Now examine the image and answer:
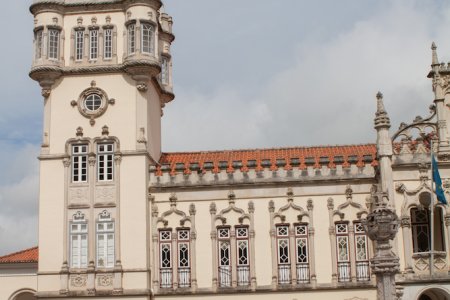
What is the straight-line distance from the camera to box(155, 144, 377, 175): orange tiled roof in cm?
3984

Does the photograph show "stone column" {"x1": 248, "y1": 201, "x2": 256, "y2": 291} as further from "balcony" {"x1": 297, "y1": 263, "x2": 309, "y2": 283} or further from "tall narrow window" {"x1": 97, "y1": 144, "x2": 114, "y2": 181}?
"tall narrow window" {"x1": 97, "y1": 144, "x2": 114, "y2": 181}

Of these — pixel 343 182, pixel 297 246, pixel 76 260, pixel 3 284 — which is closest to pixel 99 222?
pixel 76 260

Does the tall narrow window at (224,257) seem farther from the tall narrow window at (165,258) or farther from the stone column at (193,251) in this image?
the tall narrow window at (165,258)

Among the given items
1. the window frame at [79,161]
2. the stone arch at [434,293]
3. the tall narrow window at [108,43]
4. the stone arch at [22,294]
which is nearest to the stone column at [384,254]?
the stone arch at [434,293]

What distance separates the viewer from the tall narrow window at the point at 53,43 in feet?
134

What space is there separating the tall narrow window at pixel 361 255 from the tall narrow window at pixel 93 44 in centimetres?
1561

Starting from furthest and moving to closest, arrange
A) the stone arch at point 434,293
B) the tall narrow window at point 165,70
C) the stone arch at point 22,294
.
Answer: the tall narrow window at point 165,70 < the stone arch at point 22,294 < the stone arch at point 434,293

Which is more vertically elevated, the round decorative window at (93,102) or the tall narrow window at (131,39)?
the tall narrow window at (131,39)

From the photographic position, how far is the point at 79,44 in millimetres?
41344

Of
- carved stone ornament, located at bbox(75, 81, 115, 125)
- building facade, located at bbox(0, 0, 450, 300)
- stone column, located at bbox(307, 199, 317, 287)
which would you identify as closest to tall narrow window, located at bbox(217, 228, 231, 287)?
building facade, located at bbox(0, 0, 450, 300)

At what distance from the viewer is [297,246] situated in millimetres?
38969

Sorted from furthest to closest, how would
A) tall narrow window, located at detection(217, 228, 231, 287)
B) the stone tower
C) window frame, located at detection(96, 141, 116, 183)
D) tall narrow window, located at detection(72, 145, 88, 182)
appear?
tall narrow window, located at detection(72, 145, 88, 182) < window frame, located at detection(96, 141, 116, 183) < tall narrow window, located at detection(217, 228, 231, 287) < the stone tower

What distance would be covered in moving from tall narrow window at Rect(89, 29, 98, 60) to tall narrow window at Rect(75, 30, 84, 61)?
0.44 m

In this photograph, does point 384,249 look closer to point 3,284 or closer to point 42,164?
point 42,164
